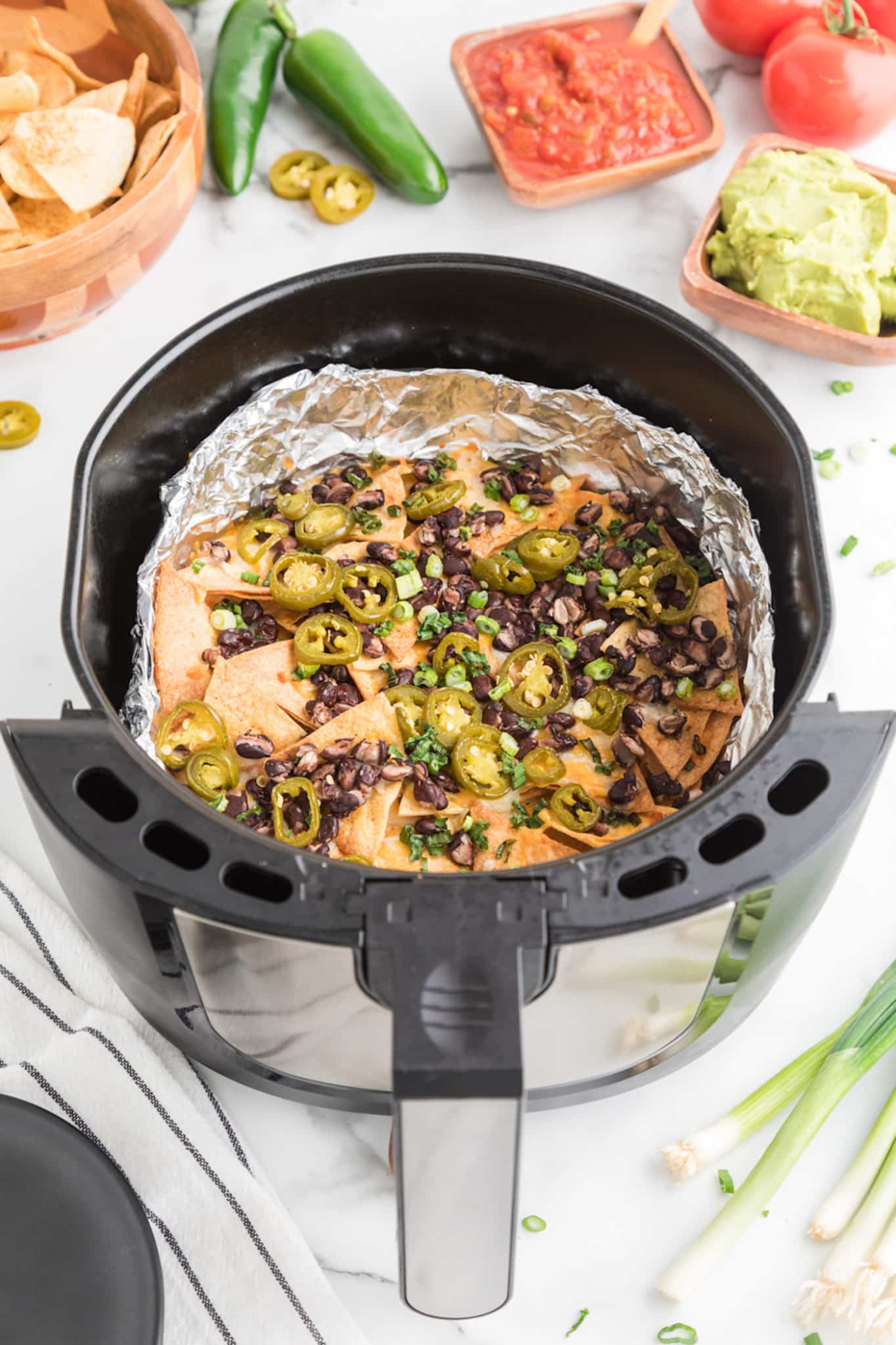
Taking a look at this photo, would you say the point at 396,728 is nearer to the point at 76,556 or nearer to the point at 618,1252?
the point at 76,556

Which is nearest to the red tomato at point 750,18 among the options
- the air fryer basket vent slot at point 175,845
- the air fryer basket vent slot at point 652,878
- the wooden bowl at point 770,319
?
the wooden bowl at point 770,319

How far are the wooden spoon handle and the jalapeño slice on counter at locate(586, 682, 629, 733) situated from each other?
4.16 ft

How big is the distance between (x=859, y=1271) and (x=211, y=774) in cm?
99

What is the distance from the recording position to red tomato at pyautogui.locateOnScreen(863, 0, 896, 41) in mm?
2430

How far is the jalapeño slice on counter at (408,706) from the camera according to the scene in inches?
70.8

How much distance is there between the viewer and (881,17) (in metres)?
2.44

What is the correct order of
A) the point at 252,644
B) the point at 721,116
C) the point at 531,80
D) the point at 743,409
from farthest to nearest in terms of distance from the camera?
1. the point at 721,116
2. the point at 531,80
3. the point at 252,644
4. the point at 743,409

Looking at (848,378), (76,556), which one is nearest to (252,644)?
(76,556)

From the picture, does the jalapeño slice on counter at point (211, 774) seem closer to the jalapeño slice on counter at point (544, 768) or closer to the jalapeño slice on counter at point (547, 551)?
the jalapeño slice on counter at point (544, 768)

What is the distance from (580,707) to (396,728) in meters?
0.26

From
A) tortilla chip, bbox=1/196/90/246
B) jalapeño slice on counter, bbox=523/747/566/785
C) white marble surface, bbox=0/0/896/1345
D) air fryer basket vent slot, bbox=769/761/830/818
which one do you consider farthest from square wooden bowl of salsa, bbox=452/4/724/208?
air fryer basket vent slot, bbox=769/761/830/818

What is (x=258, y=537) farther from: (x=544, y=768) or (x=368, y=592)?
(x=544, y=768)

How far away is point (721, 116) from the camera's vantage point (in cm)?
254

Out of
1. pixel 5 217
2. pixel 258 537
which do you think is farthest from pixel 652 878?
pixel 5 217
